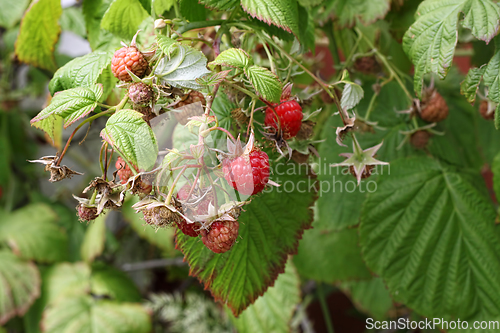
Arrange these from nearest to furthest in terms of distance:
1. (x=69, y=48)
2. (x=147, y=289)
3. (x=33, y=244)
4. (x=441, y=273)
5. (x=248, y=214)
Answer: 1. (x=248, y=214)
2. (x=441, y=273)
3. (x=33, y=244)
4. (x=147, y=289)
5. (x=69, y=48)

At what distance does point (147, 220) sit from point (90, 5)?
341 millimetres

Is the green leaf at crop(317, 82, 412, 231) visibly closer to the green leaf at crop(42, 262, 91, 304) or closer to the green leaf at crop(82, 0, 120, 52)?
the green leaf at crop(82, 0, 120, 52)

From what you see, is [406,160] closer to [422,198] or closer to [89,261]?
[422,198]

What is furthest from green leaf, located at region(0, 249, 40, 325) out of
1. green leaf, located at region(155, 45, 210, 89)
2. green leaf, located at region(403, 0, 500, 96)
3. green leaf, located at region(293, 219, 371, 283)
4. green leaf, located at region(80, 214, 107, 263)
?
green leaf, located at region(403, 0, 500, 96)

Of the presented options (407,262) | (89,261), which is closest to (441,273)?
(407,262)

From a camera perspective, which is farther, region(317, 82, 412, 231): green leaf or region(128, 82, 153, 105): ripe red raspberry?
region(317, 82, 412, 231): green leaf

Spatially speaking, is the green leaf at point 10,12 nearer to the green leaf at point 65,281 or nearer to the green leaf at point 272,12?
the green leaf at point 65,281

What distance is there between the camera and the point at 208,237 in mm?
306

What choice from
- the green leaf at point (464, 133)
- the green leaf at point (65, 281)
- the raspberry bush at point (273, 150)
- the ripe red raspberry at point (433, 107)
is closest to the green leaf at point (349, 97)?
the raspberry bush at point (273, 150)

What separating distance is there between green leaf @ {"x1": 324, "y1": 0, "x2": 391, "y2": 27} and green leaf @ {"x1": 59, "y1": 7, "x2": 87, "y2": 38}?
58cm

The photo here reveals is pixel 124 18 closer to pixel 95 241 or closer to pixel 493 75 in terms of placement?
pixel 493 75

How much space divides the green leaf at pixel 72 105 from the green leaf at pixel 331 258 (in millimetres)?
554

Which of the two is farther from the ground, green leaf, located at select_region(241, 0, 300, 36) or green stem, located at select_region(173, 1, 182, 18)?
green leaf, located at select_region(241, 0, 300, 36)

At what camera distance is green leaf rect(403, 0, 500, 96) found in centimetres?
40
